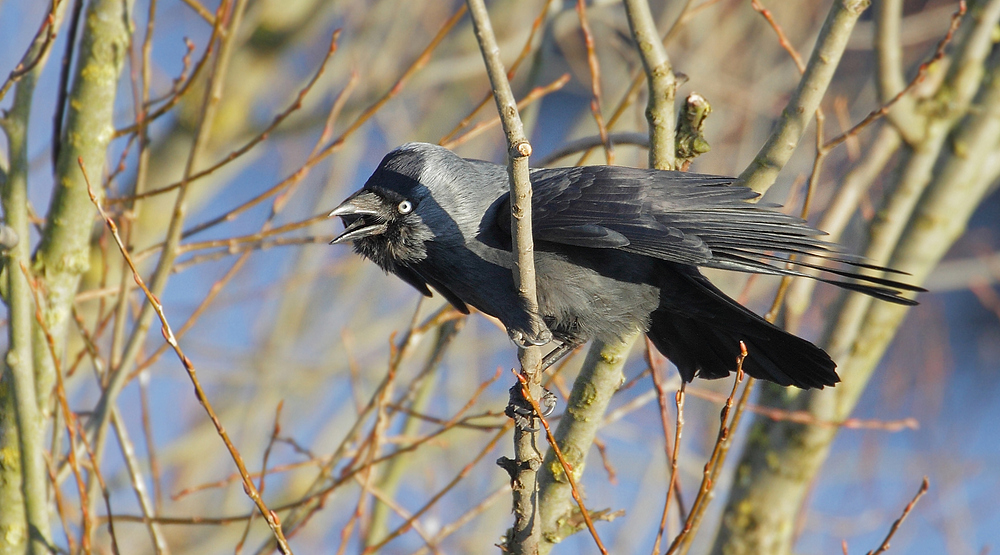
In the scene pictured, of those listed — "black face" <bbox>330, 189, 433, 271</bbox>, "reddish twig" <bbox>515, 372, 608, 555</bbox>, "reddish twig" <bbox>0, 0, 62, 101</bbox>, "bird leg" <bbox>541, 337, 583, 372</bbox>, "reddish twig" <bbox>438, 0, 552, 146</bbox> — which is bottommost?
"reddish twig" <bbox>515, 372, 608, 555</bbox>

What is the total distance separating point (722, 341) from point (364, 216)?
4.69ft

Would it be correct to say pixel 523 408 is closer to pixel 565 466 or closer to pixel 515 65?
pixel 565 466

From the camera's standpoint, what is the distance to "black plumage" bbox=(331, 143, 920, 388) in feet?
8.46

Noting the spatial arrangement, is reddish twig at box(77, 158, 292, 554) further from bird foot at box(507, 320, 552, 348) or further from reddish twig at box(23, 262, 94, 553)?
bird foot at box(507, 320, 552, 348)

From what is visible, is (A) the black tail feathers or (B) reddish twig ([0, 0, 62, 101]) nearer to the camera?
(B) reddish twig ([0, 0, 62, 101])

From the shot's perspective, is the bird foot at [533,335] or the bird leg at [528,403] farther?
the bird foot at [533,335]

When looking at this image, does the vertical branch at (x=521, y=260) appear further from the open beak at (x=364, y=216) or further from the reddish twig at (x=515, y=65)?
the reddish twig at (x=515, y=65)

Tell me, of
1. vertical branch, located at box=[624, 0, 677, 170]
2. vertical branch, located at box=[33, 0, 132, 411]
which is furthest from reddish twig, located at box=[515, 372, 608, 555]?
vertical branch, located at box=[33, 0, 132, 411]

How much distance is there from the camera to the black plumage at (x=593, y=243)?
8.46 ft

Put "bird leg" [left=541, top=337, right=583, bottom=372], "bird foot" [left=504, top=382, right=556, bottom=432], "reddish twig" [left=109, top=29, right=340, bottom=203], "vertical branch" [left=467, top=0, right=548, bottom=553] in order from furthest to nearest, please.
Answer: "bird leg" [left=541, top=337, right=583, bottom=372]
"reddish twig" [left=109, top=29, right=340, bottom=203]
"bird foot" [left=504, top=382, right=556, bottom=432]
"vertical branch" [left=467, top=0, right=548, bottom=553]

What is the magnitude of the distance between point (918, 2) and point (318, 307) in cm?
750

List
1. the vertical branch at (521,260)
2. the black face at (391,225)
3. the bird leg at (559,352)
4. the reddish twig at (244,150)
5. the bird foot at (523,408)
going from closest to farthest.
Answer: the vertical branch at (521,260)
the bird foot at (523,408)
the reddish twig at (244,150)
the black face at (391,225)
the bird leg at (559,352)

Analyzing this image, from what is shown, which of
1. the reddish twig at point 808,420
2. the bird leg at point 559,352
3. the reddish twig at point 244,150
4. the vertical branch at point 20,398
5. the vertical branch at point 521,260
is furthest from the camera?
the reddish twig at point 808,420

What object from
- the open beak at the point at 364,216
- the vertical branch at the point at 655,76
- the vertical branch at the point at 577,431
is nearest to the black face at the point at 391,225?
the open beak at the point at 364,216
